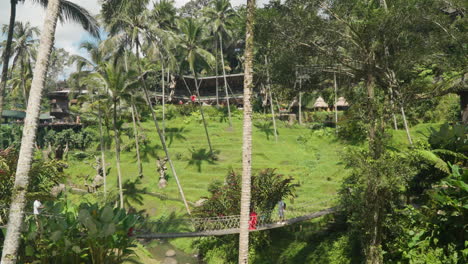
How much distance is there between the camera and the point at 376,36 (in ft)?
32.1

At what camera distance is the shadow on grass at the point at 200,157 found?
25719 mm

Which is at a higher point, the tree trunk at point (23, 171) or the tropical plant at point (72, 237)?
the tree trunk at point (23, 171)

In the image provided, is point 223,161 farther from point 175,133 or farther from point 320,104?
point 320,104

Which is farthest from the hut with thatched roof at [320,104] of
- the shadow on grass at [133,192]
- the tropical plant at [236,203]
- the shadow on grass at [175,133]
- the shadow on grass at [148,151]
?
the tropical plant at [236,203]

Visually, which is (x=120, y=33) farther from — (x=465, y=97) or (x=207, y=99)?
(x=207, y=99)

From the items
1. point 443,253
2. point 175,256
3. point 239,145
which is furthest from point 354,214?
point 239,145

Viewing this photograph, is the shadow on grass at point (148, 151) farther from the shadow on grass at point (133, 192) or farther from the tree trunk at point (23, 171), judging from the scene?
the tree trunk at point (23, 171)

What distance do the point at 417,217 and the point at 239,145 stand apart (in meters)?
19.8

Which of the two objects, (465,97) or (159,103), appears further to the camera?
(159,103)

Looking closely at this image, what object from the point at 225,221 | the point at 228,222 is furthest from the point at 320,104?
the point at 228,222

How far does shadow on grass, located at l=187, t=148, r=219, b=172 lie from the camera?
25.7 meters

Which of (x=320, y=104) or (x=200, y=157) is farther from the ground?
(x=320, y=104)

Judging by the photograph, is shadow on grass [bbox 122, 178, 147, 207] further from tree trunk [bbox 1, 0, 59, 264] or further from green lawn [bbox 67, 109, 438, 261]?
tree trunk [bbox 1, 0, 59, 264]

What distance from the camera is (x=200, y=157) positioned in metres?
27.1
